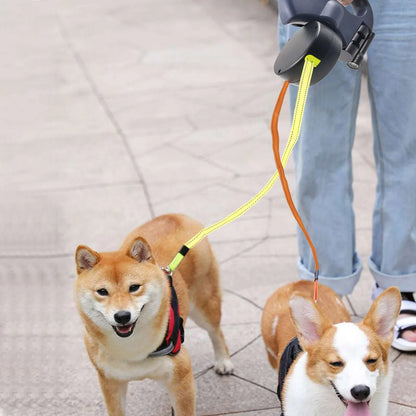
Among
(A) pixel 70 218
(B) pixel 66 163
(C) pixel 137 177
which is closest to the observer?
(A) pixel 70 218

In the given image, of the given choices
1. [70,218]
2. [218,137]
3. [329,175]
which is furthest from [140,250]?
[218,137]

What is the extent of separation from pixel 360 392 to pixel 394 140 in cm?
148

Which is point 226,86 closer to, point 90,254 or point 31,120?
point 31,120

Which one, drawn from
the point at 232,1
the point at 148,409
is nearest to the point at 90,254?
the point at 148,409

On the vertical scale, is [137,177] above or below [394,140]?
below

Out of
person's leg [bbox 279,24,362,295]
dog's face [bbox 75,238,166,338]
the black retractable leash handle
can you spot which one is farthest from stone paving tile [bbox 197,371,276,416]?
the black retractable leash handle

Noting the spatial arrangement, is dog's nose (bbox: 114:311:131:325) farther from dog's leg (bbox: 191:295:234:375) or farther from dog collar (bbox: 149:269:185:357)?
dog's leg (bbox: 191:295:234:375)

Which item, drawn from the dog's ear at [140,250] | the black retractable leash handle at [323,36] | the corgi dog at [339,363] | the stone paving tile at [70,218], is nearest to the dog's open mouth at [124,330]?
the dog's ear at [140,250]

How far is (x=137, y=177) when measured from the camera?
609 cm

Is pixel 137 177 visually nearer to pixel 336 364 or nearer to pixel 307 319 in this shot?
pixel 307 319

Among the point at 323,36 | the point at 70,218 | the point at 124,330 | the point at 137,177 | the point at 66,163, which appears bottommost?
the point at 66,163

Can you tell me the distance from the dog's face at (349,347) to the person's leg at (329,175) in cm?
108

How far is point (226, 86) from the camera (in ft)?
27.3

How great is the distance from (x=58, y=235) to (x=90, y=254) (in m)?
2.41
